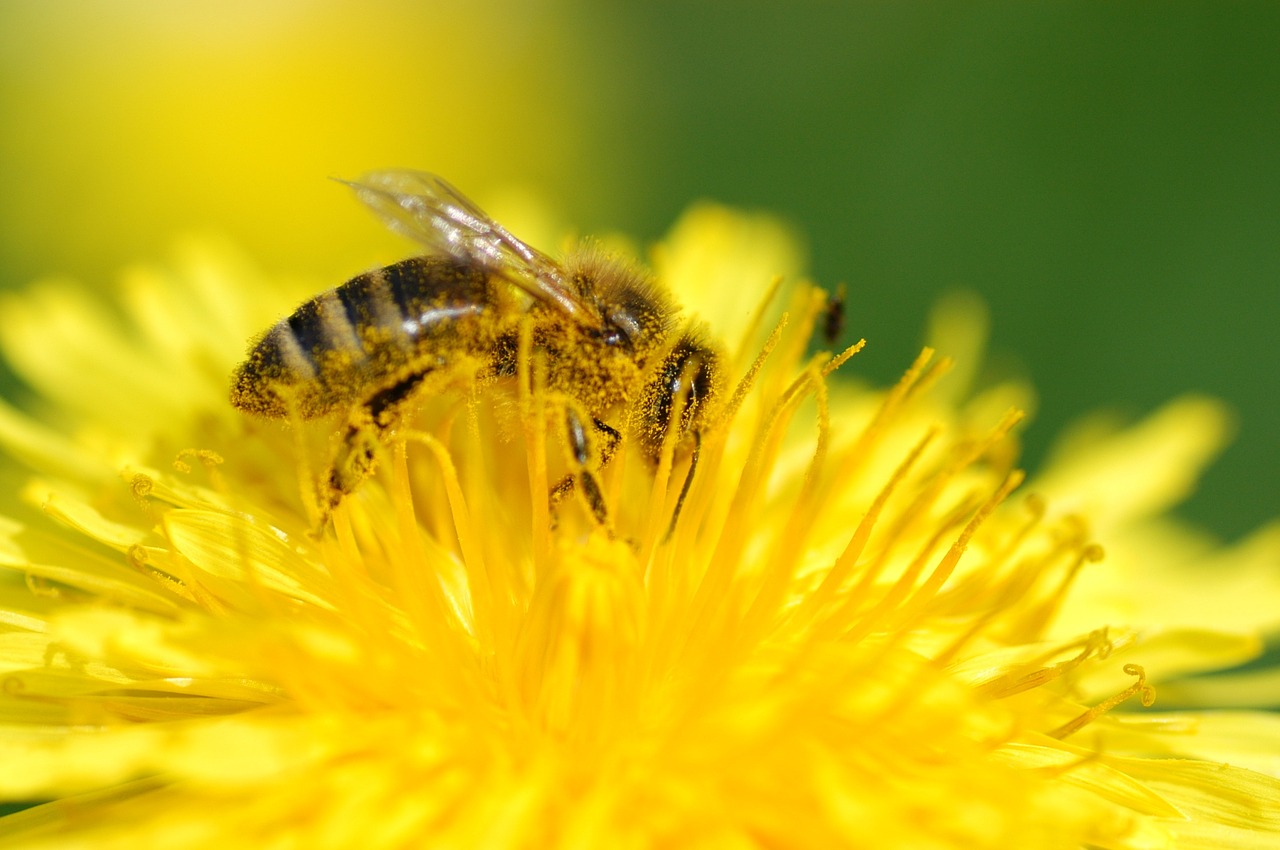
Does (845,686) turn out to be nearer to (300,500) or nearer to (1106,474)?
(300,500)

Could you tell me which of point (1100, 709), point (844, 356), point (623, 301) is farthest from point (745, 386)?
point (1100, 709)

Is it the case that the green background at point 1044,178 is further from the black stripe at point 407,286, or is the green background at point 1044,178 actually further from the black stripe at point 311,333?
the black stripe at point 311,333

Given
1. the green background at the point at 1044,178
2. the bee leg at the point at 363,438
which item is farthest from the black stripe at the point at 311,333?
the green background at the point at 1044,178

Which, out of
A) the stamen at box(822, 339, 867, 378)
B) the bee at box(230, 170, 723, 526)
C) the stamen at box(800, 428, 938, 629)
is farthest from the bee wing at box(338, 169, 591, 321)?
the stamen at box(800, 428, 938, 629)

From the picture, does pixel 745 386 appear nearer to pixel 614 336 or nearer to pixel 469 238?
pixel 614 336

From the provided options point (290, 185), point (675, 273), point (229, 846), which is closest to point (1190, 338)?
point (675, 273)

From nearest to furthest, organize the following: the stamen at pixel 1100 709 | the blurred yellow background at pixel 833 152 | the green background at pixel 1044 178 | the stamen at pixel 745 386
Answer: the stamen at pixel 1100 709 → the stamen at pixel 745 386 → the green background at pixel 1044 178 → the blurred yellow background at pixel 833 152
